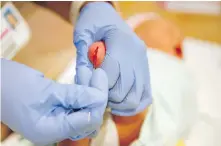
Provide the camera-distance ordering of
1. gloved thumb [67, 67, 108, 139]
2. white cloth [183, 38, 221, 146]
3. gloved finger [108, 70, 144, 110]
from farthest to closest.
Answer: white cloth [183, 38, 221, 146] < gloved finger [108, 70, 144, 110] < gloved thumb [67, 67, 108, 139]

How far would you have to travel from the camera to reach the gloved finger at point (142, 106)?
2.49ft

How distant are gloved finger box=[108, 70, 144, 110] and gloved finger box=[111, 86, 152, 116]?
15 mm

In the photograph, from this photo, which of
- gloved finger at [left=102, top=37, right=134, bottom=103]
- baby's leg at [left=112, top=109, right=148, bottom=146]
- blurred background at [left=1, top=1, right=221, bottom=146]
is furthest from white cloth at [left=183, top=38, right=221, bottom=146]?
gloved finger at [left=102, top=37, right=134, bottom=103]

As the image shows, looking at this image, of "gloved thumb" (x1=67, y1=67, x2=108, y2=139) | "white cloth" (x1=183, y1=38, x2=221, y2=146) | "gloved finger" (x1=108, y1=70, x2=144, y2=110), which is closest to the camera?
"gloved thumb" (x1=67, y1=67, x2=108, y2=139)

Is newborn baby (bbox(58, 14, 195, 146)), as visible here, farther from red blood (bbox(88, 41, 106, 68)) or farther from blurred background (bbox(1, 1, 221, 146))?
red blood (bbox(88, 41, 106, 68))

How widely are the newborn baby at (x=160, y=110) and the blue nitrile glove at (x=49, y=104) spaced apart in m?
0.11

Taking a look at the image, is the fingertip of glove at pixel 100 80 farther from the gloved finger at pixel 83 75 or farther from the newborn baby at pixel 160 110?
the newborn baby at pixel 160 110

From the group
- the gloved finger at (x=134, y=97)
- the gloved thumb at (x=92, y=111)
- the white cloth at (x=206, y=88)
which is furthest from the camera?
the white cloth at (x=206, y=88)

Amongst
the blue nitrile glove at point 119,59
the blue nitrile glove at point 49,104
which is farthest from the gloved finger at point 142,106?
the blue nitrile glove at point 49,104

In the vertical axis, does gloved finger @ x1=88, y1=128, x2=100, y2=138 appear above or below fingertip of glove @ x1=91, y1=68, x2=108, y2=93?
below

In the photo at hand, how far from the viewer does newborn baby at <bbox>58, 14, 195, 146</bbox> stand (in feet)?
2.60

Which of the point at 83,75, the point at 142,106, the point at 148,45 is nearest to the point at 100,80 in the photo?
the point at 83,75

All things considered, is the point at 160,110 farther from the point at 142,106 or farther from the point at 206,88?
the point at 206,88

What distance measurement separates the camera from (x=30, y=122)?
64 cm
